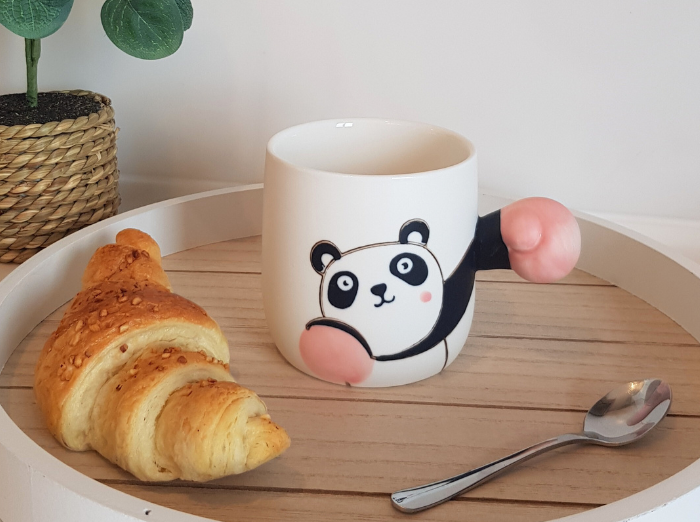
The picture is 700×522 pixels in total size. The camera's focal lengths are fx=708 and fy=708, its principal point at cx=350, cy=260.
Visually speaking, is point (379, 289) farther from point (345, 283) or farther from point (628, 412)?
point (628, 412)

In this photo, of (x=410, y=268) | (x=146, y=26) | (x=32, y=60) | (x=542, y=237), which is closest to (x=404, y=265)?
(x=410, y=268)

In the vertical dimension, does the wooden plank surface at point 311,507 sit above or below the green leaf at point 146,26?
below

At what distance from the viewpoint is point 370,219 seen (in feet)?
1.59

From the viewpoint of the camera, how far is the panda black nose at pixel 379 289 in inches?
19.6

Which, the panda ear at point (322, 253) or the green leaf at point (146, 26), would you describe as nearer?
the panda ear at point (322, 253)

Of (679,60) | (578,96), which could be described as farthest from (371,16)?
(679,60)

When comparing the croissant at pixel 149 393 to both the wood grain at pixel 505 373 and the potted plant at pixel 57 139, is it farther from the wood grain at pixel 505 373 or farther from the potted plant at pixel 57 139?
the potted plant at pixel 57 139

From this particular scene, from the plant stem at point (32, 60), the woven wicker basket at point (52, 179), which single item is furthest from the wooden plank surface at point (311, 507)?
the plant stem at point (32, 60)

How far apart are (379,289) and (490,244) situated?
0.10 m

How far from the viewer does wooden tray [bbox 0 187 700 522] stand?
1.31 ft

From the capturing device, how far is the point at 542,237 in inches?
20.3

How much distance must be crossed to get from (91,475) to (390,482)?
0.60ft

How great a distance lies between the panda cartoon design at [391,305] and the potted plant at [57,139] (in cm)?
39

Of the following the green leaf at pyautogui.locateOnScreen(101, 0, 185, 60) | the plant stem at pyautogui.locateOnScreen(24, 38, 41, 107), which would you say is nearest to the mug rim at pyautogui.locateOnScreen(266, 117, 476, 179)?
the green leaf at pyautogui.locateOnScreen(101, 0, 185, 60)
